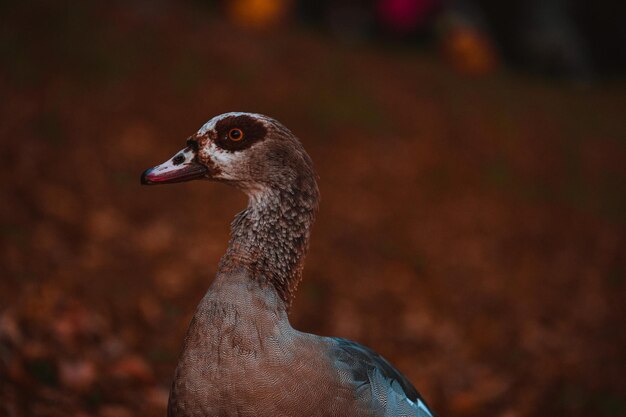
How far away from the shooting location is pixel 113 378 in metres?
3.72

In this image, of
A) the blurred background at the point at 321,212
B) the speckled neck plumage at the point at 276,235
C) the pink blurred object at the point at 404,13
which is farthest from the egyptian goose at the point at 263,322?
the pink blurred object at the point at 404,13

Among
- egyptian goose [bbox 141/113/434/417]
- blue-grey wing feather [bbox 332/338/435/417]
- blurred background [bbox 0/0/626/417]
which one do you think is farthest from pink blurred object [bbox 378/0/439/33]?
blue-grey wing feather [bbox 332/338/435/417]

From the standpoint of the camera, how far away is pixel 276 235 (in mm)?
2479

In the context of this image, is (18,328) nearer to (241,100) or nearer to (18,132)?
(18,132)

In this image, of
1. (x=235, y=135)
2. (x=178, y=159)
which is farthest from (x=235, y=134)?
(x=178, y=159)

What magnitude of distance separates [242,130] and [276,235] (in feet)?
1.52

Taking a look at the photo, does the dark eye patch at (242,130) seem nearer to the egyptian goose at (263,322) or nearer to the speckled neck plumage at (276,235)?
the egyptian goose at (263,322)

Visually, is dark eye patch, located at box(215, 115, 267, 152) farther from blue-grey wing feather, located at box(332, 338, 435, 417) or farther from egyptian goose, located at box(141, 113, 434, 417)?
blue-grey wing feather, located at box(332, 338, 435, 417)

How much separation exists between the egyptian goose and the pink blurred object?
1371 centimetres

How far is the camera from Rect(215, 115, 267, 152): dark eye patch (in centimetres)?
249

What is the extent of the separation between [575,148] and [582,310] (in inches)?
219

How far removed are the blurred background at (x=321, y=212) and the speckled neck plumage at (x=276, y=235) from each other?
5.12ft

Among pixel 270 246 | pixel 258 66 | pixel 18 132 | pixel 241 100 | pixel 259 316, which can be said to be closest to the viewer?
pixel 259 316

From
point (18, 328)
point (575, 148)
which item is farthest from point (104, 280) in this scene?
point (575, 148)
